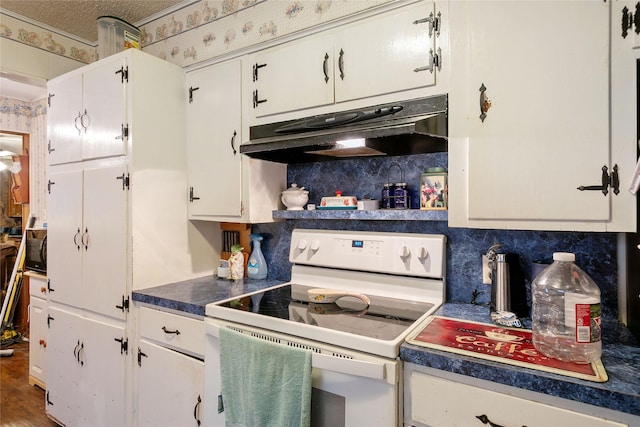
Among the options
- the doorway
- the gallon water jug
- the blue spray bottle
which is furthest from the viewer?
the doorway

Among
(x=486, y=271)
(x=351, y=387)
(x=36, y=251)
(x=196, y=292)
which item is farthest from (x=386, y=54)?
(x=36, y=251)

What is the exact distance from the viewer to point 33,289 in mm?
2920

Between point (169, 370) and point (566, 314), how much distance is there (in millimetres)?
1651

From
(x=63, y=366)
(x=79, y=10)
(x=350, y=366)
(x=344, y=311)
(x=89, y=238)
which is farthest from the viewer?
(x=79, y=10)

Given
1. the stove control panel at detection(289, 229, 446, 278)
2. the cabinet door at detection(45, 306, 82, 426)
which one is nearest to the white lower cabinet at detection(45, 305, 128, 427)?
the cabinet door at detection(45, 306, 82, 426)

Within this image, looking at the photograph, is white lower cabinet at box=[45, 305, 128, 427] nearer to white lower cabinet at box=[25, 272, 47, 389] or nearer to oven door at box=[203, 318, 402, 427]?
white lower cabinet at box=[25, 272, 47, 389]

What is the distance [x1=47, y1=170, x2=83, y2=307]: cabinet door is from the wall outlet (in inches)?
85.5

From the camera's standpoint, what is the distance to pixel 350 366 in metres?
1.15

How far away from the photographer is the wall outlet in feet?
5.11

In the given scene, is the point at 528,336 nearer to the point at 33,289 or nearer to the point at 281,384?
the point at 281,384

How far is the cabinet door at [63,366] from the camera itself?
2182mm

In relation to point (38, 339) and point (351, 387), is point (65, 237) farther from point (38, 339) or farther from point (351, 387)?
point (351, 387)

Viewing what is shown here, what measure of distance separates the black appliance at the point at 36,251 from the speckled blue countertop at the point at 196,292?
1536mm

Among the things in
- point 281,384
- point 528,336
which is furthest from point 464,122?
point 281,384
